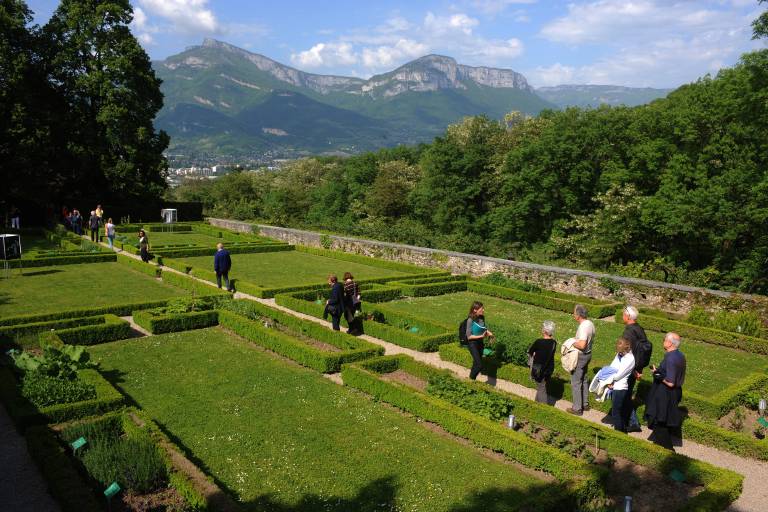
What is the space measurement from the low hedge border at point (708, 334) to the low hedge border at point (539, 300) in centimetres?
99

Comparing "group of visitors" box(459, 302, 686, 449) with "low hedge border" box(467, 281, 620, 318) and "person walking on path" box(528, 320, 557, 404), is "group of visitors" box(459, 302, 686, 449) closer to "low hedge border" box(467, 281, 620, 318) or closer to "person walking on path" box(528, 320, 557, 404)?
"person walking on path" box(528, 320, 557, 404)

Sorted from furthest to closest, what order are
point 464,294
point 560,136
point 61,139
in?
point 61,139 < point 560,136 < point 464,294

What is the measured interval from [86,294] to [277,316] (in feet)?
23.5

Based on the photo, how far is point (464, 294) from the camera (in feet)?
68.0

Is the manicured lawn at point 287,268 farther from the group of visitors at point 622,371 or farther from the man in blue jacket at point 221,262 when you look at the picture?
the group of visitors at point 622,371

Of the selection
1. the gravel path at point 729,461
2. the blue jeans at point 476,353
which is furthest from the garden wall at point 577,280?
the blue jeans at point 476,353

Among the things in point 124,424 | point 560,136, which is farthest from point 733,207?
point 124,424

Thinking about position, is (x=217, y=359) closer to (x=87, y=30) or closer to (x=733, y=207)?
(x=733, y=207)

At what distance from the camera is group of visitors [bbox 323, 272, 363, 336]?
551 inches

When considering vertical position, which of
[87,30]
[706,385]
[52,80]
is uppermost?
[87,30]

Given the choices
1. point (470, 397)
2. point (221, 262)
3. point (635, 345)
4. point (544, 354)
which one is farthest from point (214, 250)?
point (635, 345)

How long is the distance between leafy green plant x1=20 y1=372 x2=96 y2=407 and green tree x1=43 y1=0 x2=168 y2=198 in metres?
33.0

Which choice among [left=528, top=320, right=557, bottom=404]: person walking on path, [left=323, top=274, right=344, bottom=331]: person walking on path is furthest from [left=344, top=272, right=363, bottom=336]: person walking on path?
[left=528, top=320, right=557, bottom=404]: person walking on path

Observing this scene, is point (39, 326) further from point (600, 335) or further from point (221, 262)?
Answer: point (600, 335)
